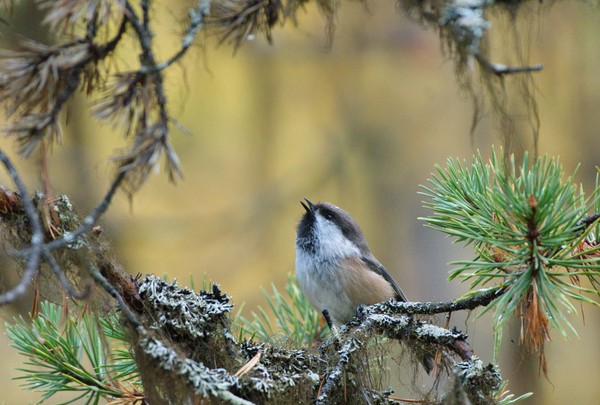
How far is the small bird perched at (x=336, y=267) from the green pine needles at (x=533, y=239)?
4.33 feet

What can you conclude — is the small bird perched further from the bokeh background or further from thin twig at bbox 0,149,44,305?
thin twig at bbox 0,149,44,305

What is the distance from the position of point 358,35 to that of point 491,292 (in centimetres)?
486

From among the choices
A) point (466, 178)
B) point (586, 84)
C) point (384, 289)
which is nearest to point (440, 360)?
point (466, 178)

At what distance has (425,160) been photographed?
6.71 meters

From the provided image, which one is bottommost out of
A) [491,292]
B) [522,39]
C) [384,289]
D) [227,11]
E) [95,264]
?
[384,289]

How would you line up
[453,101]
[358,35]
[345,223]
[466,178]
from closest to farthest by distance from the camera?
1. [466,178]
2. [345,223]
3. [358,35]
4. [453,101]

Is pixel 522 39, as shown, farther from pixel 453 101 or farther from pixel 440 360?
pixel 453 101

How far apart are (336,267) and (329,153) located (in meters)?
2.71

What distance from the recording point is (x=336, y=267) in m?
3.28

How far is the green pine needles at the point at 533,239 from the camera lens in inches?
58.9

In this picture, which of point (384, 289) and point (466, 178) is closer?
point (466, 178)

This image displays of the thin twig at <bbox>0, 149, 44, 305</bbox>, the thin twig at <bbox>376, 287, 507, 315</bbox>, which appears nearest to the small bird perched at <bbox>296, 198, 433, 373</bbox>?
the thin twig at <bbox>376, 287, 507, 315</bbox>

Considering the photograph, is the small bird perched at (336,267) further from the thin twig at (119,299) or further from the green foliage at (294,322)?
the thin twig at (119,299)

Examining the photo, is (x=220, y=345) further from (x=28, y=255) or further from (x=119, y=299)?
(x=28, y=255)
